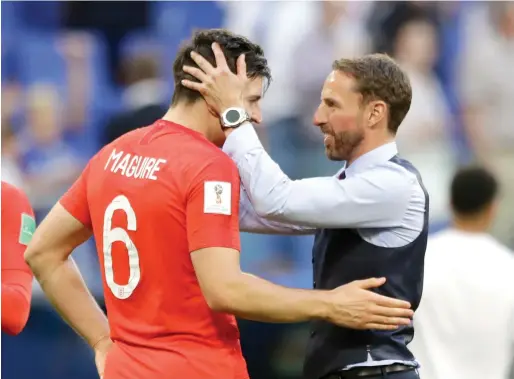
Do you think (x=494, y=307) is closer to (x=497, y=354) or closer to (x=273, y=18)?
(x=497, y=354)

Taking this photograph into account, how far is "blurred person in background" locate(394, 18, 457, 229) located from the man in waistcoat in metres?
3.87

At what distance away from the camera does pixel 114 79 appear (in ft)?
27.5

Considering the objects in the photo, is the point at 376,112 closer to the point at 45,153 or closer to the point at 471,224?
the point at 471,224

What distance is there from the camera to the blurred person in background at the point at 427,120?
7.35 m

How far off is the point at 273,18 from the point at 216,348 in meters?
5.36

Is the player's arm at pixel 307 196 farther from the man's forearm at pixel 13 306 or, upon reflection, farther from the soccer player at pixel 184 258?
the man's forearm at pixel 13 306

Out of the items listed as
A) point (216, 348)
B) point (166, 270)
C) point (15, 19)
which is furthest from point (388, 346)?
point (15, 19)

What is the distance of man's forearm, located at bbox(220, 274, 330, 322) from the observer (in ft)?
9.65

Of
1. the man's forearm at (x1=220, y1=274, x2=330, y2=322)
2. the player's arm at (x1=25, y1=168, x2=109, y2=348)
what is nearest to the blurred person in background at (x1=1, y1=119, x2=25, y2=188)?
the player's arm at (x1=25, y1=168, x2=109, y2=348)

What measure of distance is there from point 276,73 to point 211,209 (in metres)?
5.16

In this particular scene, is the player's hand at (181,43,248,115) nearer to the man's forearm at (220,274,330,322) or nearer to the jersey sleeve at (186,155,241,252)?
the jersey sleeve at (186,155,241,252)

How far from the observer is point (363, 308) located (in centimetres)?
305

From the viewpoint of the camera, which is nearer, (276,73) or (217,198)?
(217,198)

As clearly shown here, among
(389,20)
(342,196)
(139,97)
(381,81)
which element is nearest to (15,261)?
(342,196)
